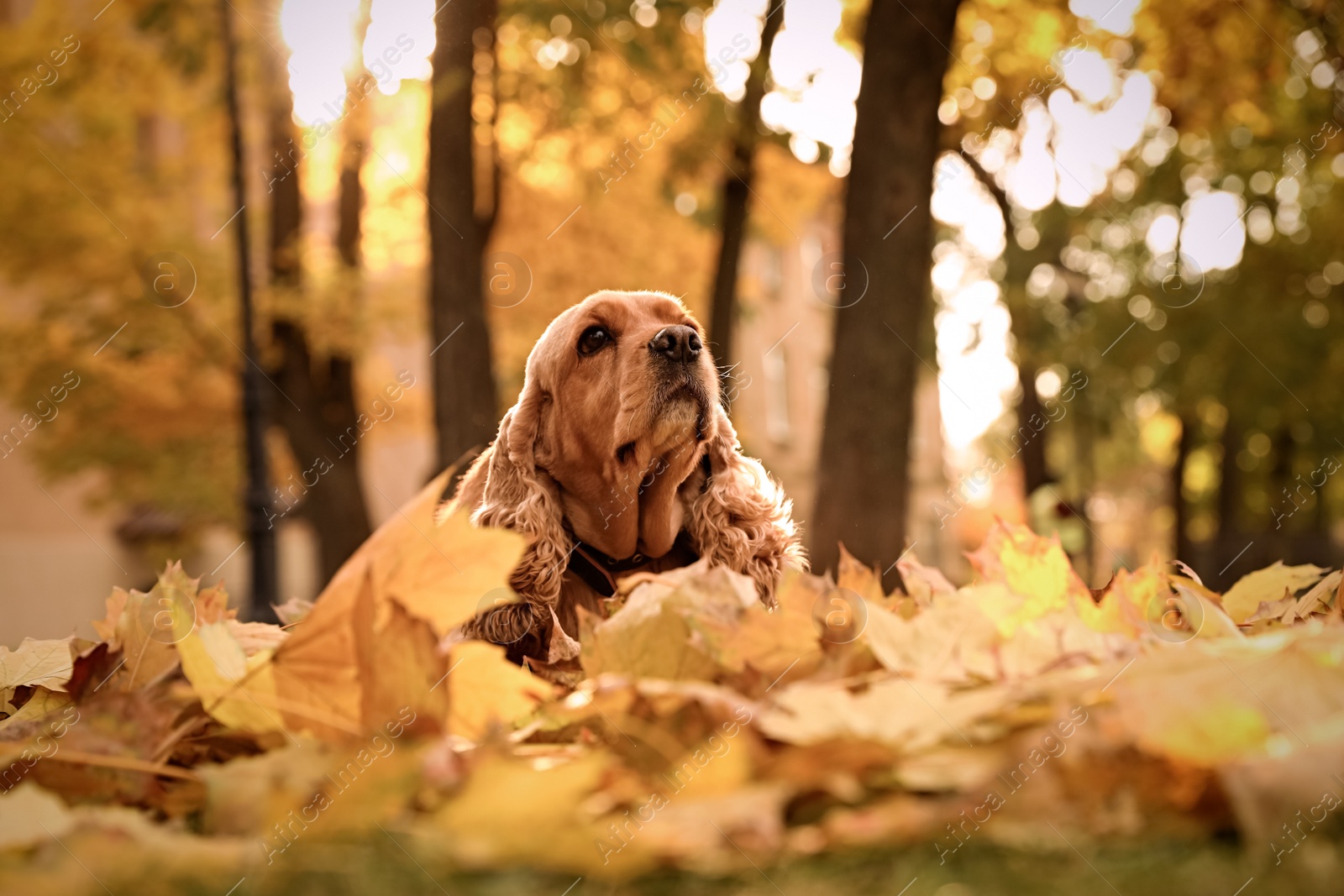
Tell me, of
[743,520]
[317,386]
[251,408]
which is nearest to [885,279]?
[743,520]

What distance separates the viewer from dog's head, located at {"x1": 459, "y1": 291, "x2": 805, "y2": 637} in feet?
9.82

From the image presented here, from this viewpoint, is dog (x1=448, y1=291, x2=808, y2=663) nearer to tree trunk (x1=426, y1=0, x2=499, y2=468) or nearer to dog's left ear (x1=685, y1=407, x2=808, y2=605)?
dog's left ear (x1=685, y1=407, x2=808, y2=605)

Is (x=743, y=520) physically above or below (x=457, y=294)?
A: below

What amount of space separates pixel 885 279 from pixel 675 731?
20.5 ft

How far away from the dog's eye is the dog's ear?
0.20m

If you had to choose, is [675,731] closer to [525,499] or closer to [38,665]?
[38,665]

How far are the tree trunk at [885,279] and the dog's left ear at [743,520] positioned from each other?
3.29 meters

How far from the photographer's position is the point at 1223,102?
1055cm

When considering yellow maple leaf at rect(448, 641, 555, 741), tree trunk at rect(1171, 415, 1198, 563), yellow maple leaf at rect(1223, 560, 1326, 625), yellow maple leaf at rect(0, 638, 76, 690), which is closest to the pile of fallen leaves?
yellow maple leaf at rect(448, 641, 555, 741)

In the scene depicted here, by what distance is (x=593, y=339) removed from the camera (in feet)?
10.9

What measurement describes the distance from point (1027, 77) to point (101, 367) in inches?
458

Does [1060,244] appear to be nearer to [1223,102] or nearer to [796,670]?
[1223,102]

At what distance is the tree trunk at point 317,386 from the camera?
12773 millimetres

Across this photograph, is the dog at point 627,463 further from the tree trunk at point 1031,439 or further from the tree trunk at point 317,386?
the tree trunk at point 1031,439
